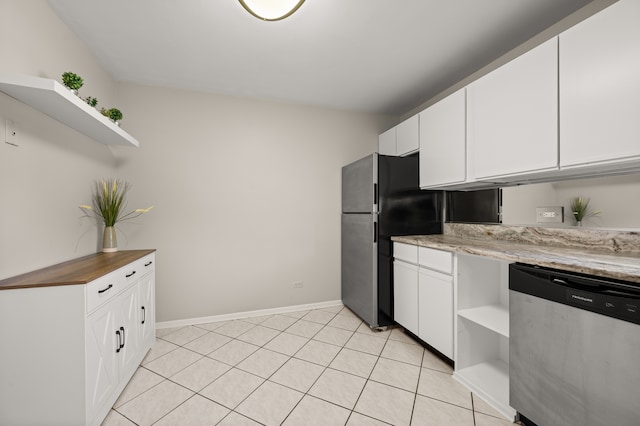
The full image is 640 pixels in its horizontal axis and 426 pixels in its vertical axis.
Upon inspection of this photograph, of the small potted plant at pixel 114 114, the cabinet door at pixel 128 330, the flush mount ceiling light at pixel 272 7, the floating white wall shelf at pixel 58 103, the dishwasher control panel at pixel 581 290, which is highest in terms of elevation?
the flush mount ceiling light at pixel 272 7

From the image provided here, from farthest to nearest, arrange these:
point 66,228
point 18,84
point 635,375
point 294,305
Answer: point 294,305, point 66,228, point 18,84, point 635,375

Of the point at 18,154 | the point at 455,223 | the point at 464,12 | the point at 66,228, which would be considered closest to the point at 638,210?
the point at 455,223

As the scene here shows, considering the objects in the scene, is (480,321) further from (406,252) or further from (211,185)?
(211,185)

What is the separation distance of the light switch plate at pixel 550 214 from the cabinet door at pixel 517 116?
41cm

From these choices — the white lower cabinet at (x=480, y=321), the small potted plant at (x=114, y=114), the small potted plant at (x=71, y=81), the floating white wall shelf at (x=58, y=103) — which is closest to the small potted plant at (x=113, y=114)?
the small potted plant at (x=114, y=114)

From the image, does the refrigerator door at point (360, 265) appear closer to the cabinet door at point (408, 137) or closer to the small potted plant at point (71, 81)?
the cabinet door at point (408, 137)

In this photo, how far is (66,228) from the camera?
6.29 ft

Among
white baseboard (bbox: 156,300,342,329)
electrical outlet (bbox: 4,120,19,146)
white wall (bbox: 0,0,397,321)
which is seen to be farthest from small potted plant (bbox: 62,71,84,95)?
white baseboard (bbox: 156,300,342,329)

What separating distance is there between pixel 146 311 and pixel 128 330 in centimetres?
35

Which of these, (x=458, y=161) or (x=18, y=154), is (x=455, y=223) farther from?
(x=18, y=154)

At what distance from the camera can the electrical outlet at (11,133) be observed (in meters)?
1.42

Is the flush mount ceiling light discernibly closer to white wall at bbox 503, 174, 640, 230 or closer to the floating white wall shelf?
the floating white wall shelf

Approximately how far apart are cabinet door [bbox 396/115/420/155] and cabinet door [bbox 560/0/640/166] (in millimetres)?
1274

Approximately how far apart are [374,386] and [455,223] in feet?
5.68
